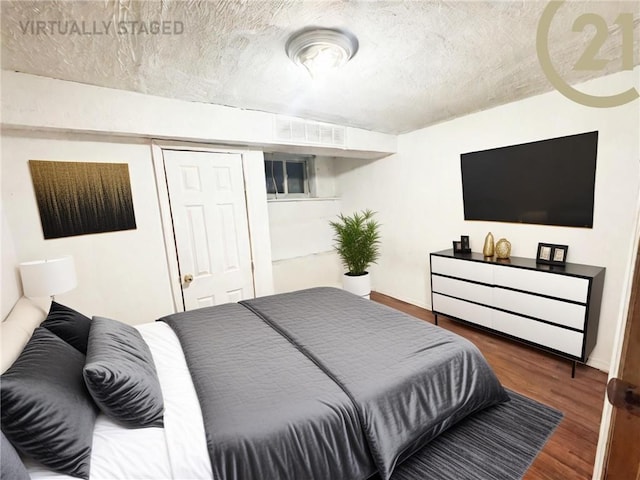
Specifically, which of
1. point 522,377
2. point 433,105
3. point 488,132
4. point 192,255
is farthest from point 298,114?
point 522,377

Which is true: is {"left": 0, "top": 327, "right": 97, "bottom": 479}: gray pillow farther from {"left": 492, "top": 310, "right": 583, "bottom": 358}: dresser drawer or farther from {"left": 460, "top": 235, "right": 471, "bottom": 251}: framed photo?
{"left": 460, "top": 235, "right": 471, "bottom": 251}: framed photo

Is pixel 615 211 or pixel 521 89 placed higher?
pixel 521 89

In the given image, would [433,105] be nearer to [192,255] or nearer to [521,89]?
[521,89]

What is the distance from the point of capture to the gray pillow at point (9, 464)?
780mm

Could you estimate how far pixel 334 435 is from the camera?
1214mm

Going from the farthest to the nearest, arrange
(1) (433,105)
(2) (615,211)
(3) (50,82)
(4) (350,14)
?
1. (1) (433,105)
2. (2) (615,211)
3. (3) (50,82)
4. (4) (350,14)

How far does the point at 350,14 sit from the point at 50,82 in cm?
196

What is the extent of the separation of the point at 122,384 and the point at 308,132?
258 centimetres

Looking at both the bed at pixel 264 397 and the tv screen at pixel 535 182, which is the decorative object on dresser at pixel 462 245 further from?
the bed at pixel 264 397

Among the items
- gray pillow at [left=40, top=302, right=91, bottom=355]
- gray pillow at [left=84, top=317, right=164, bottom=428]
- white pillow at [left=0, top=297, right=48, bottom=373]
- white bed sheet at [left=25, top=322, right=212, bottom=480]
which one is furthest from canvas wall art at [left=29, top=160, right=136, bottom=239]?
white bed sheet at [left=25, top=322, right=212, bottom=480]

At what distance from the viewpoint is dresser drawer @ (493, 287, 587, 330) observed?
2121 millimetres

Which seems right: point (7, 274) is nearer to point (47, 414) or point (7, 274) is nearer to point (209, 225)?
point (47, 414)

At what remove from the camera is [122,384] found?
3.70 feet

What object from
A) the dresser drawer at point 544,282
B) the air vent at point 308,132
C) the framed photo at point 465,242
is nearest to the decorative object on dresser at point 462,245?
the framed photo at point 465,242
